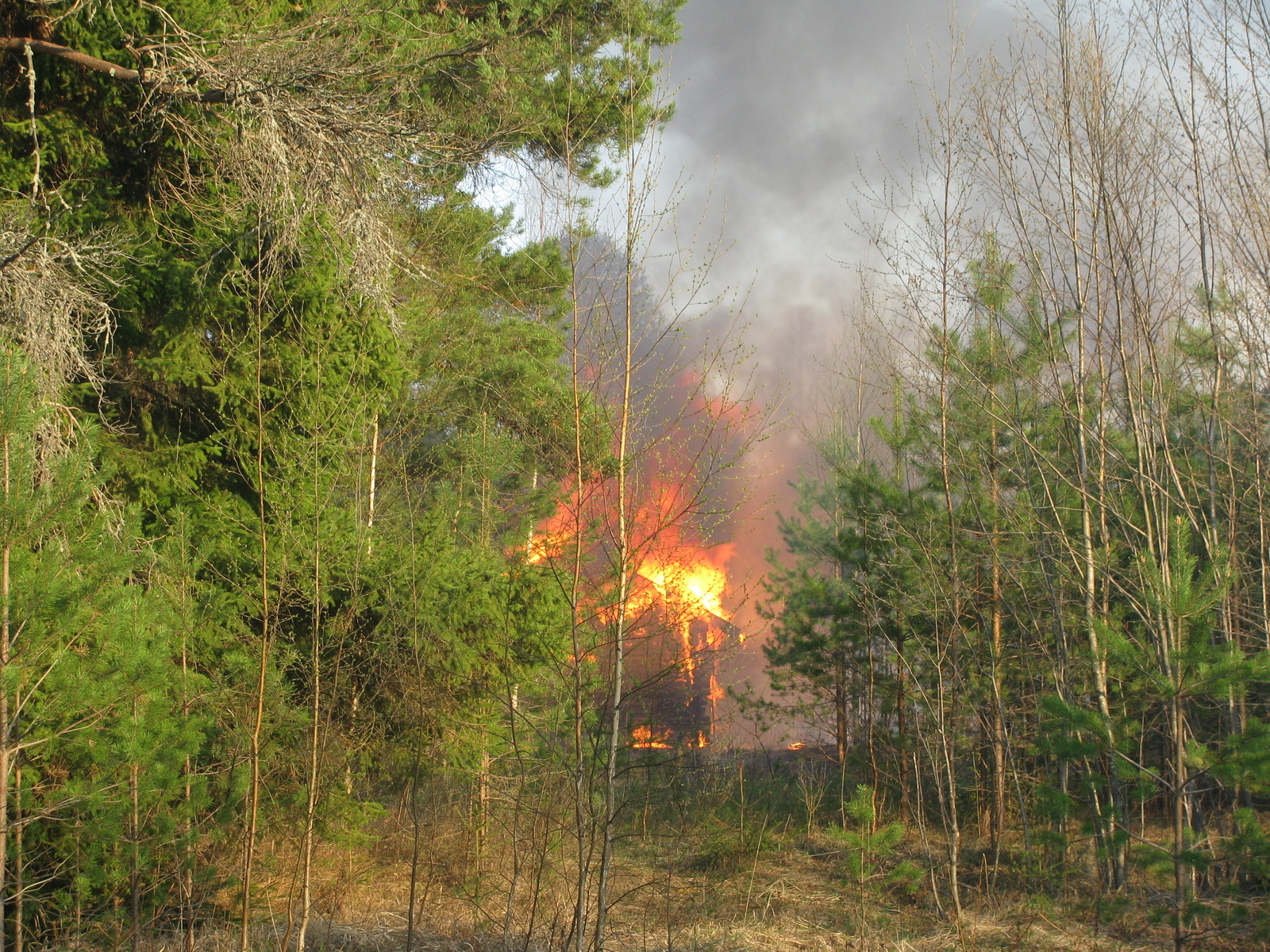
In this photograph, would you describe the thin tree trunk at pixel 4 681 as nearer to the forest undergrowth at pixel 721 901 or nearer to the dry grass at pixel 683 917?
the forest undergrowth at pixel 721 901

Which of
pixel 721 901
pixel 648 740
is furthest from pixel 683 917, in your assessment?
pixel 648 740

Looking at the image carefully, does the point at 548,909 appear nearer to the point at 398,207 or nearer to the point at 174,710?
the point at 174,710

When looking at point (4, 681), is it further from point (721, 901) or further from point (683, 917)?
point (721, 901)

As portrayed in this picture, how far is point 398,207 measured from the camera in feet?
31.5

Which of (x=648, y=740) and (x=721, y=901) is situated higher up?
(x=648, y=740)

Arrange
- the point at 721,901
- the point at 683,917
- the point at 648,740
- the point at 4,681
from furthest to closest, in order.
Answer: the point at 721,901, the point at 683,917, the point at 648,740, the point at 4,681

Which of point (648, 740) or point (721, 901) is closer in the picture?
point (648, 740)

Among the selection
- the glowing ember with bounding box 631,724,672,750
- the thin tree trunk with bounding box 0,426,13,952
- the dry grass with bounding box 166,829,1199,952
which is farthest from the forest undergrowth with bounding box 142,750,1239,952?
the thin tree trunk with bounding box 0,426,13,952

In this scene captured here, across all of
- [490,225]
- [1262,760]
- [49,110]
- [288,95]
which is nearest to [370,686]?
[288,95]

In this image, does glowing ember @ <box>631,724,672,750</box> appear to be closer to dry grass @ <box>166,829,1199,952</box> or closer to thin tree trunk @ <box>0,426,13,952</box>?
dry grass @ <box>166,829,1199,952</box>

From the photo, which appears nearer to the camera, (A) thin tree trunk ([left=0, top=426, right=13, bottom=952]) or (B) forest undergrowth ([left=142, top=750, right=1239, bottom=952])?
(A) thin tree trunk ([left=0, top=426, right=13, bottom=952])

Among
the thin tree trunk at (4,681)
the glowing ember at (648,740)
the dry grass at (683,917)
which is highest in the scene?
the thin tree trunk at (4,681)

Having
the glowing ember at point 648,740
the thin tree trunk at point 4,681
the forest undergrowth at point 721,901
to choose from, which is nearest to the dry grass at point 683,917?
the forest undergrowth at point 721,901

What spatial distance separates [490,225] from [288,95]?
6.39 m
